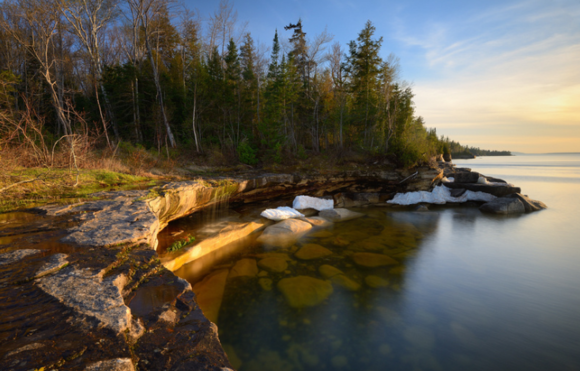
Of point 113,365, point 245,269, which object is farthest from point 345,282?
point 113,365

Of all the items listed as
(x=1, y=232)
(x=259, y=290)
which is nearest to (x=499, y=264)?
(x=259, y=290)

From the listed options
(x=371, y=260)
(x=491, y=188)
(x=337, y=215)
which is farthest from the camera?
(x=491, y=188)

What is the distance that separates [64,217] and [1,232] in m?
0.82

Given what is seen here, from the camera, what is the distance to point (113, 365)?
157 cm

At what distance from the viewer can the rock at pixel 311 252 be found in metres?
8.05

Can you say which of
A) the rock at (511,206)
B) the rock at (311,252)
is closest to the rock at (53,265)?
the rock at (311,252)

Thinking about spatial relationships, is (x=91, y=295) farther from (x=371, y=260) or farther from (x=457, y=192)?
(x=457, y=192)

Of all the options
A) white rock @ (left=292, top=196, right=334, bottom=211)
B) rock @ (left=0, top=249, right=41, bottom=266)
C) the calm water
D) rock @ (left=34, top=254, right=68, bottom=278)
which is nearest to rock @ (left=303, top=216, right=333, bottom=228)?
the calm water

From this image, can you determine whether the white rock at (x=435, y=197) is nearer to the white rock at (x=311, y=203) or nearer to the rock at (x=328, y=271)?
the white rock at (x=311, y=203)

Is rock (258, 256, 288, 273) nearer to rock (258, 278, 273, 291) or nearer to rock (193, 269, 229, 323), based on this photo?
rock (258, 278, 273, 291)

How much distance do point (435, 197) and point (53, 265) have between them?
2135 centimetres

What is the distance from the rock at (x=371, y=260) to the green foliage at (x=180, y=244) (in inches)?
223

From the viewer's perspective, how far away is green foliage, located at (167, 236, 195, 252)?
22.5ft

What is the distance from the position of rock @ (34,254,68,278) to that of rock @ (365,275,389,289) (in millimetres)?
6486
